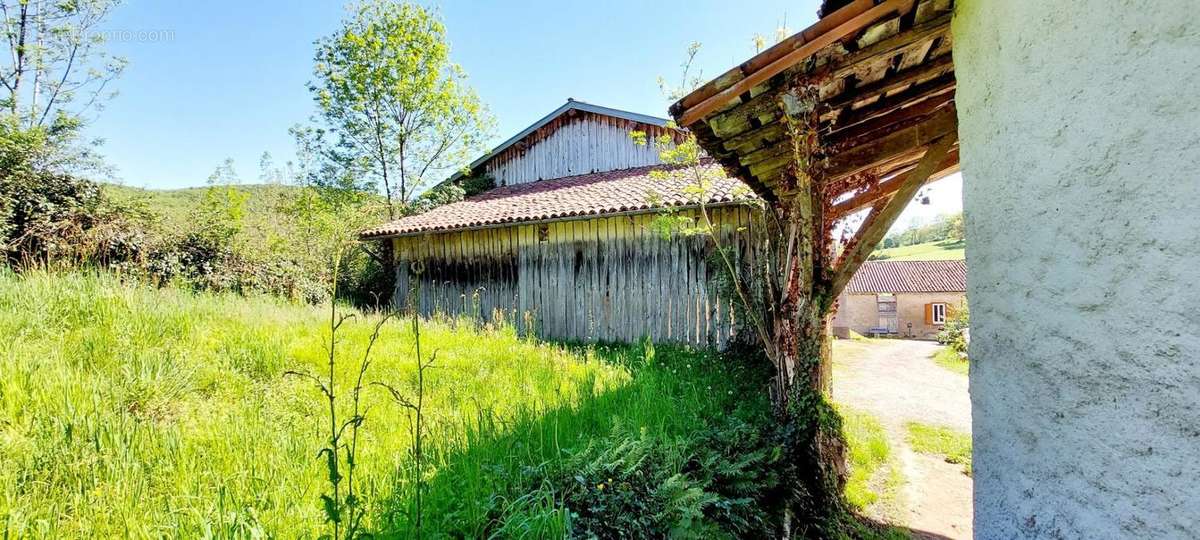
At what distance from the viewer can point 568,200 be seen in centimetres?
964

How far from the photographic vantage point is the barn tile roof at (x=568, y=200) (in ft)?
24.4

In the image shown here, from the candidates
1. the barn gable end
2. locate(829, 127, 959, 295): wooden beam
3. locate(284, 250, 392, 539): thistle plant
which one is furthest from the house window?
locate(284, 250, 392, 539): thistle plant

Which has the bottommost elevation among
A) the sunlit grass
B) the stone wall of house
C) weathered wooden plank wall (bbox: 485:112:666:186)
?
the stone wall of house

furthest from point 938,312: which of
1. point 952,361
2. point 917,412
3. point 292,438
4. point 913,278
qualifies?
point 292,438

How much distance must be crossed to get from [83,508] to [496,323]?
23.1 feet

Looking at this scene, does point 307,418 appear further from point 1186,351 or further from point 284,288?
point 284,288

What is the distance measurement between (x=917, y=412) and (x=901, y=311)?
25.4m

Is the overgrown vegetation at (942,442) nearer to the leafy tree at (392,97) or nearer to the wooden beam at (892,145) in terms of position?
the wooden beam at (892,145)

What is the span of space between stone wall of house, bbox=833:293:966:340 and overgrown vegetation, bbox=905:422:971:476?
1998cm

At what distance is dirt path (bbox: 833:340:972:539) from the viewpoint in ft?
12.2

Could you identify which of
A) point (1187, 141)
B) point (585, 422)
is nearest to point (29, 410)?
point (585, 422)

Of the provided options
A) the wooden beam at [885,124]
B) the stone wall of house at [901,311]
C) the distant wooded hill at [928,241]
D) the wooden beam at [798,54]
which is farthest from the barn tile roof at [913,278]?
the wooden beam at [798,54]

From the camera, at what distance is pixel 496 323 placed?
905cm

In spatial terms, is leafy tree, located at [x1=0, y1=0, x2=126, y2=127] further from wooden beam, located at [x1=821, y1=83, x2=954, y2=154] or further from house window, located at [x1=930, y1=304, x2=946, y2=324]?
house window, located at [x1=930, y1=304, x2=946, y2=324]
